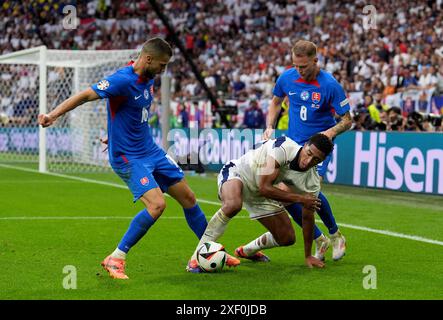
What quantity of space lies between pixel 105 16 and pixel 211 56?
7.26m

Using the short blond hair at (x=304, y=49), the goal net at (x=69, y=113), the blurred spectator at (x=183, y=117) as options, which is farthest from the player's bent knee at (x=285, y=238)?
the blurred spectator at (x=183, y=117)

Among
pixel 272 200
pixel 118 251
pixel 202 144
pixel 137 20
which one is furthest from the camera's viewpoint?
pixel 137 20

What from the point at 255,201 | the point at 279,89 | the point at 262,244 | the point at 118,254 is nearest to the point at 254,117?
the point at 279,89

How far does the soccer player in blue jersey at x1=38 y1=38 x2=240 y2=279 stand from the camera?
7.28 meters

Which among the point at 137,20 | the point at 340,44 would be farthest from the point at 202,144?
the point at 137,20

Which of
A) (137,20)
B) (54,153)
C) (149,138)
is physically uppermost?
(137,20)

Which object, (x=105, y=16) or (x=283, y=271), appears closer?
(x=283, y=271)

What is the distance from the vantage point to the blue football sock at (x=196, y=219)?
318 inches

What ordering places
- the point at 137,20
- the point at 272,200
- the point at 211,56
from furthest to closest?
the point at 137,20, the point at 211,56, the point at 272,200

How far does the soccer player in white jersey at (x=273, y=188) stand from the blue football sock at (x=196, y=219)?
0.90 feet

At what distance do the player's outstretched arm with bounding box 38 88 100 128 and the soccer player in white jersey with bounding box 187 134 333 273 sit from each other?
59.3 inches

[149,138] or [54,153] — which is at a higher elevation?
[149,138]

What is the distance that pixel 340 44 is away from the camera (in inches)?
1048

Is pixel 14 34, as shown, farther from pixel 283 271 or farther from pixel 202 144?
pixel 283 271
